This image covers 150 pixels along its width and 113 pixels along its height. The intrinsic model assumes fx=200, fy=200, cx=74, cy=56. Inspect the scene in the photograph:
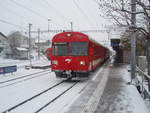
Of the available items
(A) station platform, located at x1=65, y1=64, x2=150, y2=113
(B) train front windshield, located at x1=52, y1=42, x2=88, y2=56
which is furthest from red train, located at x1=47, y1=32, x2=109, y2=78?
(A) station platform, located at x1=65, y1=64, x2=150, y2=113

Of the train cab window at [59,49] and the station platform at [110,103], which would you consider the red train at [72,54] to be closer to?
the train cab window at [59,49]

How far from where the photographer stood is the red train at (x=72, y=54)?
11.3 m

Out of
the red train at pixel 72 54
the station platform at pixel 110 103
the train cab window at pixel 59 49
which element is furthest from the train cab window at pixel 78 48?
the station platform at pixel 110 103

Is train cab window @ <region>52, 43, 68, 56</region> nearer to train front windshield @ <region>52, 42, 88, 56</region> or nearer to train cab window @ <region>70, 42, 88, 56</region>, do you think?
train front windshield @ <region>52, 42, 88, 56</region>

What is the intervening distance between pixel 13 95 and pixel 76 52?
4.50 meters

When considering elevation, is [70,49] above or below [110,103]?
above

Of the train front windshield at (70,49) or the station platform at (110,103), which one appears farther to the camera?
the train front windshield at (70,49)

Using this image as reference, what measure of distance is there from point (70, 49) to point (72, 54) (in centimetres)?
33

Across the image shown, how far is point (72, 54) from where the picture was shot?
11492 mm

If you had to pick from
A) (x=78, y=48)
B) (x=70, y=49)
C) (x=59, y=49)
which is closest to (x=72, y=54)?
(x=70, y=49)

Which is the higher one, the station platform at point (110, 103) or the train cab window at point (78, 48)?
the train cab window at point (78, 48)

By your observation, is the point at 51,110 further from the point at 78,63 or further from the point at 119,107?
the point at 78,63

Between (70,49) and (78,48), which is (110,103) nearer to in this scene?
(78,48)

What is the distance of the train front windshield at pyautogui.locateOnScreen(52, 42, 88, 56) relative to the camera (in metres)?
11.4
